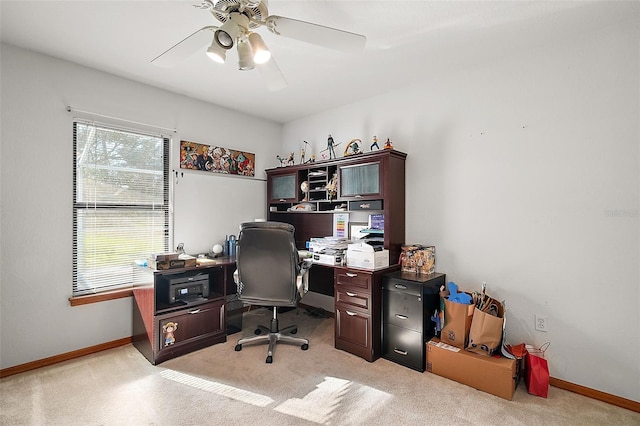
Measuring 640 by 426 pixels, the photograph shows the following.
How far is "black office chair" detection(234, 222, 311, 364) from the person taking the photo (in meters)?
2.72

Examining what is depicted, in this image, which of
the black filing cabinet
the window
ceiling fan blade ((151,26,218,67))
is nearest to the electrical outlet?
the black filing cabinet

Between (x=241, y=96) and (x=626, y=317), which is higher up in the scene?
(x=241, y=96)

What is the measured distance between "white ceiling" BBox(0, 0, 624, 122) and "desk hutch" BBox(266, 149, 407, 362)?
85 cm

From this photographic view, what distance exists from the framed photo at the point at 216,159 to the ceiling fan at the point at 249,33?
5.79 ft

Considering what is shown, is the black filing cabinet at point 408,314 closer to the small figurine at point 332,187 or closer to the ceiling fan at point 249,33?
the small figurine at point 332,187

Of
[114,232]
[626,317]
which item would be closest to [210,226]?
[114,232]

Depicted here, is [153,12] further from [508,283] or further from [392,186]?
[508,283]

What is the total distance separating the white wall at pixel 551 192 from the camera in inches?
83.4

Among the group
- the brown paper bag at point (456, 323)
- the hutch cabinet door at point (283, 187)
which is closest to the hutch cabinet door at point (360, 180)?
the hutch cabinet door at point (283, 187)

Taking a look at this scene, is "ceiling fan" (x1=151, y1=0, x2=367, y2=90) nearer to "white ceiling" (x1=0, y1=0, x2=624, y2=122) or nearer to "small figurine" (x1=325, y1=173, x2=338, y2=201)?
"white ceiling" (x1=0, y1=0, x2=624, y2=122)

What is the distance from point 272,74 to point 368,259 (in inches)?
66.8

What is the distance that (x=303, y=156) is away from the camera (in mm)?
4152

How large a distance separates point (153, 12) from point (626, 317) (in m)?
3.73

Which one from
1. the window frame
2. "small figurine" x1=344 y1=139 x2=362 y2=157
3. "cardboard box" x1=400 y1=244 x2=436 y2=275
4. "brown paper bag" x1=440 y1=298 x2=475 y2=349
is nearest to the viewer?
"brown paper bag" x1=440 y1=298 x2=475 y2=349
